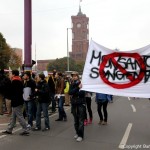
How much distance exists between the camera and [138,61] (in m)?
8.71

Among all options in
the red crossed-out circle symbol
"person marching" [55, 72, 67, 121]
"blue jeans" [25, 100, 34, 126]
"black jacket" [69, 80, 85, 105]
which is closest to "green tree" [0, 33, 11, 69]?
"person marching" [55, 72, 67, 121]

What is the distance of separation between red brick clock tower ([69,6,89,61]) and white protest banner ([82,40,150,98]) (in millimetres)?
130209

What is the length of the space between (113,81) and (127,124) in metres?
3.30

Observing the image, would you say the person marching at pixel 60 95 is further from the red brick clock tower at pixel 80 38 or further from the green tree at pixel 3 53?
the red brick clock tower at pixel 80 38

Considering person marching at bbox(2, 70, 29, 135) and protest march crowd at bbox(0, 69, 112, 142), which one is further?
person marching at bbox(2, 70, 29, 135)

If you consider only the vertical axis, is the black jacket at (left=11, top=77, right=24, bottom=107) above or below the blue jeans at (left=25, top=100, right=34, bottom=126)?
above

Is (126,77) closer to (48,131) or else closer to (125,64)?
(125,64)

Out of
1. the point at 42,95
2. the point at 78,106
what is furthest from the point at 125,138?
the point at 42,95

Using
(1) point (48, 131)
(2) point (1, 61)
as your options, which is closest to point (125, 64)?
(1) point (48, 131)

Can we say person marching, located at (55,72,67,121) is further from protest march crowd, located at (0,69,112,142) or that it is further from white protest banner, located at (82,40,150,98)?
white protest banner, located at (82,40,150,98)

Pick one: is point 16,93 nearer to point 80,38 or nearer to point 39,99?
point 39,99

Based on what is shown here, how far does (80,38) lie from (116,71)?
140 m

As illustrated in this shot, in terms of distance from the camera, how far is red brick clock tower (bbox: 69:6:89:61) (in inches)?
5635

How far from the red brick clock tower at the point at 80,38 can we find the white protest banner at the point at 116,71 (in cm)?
13021
